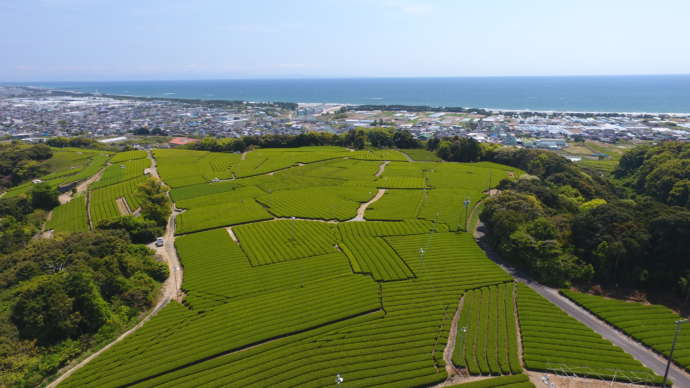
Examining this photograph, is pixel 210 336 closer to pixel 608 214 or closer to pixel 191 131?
pixel 608 214

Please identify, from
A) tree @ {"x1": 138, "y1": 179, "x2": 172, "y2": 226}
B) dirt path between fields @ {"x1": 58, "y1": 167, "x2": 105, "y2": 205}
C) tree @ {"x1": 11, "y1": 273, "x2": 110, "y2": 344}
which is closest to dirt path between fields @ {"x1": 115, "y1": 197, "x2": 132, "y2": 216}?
tree @ {"x1": 138, "y1": 179, "x2": 172, "y2": 226}

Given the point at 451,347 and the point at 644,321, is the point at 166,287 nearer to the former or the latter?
the point at 451,347

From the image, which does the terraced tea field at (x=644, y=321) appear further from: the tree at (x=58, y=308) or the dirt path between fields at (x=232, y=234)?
the tree at (x=58, y=308)

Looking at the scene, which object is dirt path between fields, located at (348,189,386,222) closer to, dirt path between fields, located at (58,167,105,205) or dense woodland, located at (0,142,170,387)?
dense woodland, located at (0,142,170,387)

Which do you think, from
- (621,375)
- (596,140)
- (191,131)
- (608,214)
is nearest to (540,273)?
(608,214)

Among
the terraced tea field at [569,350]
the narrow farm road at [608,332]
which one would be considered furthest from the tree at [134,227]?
the terraced tea field at [569,350]

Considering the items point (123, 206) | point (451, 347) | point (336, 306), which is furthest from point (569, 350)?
Answer: point (123, 206)

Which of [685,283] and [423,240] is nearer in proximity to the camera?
[685,283]
